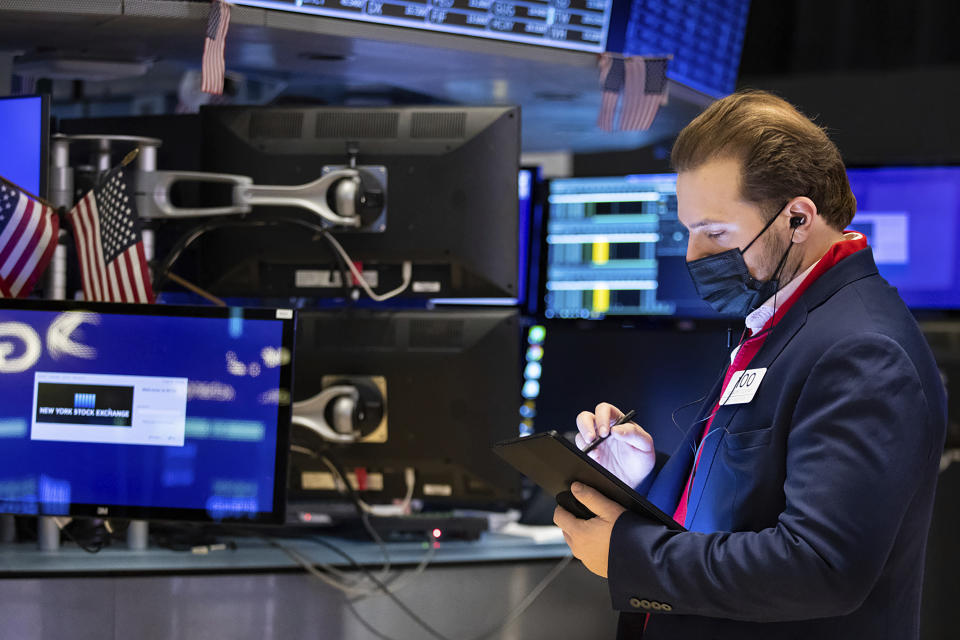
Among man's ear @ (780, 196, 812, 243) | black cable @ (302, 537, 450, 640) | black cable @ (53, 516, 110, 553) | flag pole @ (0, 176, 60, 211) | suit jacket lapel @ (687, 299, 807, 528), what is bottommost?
black cable @ (302, 537, 450, 640)

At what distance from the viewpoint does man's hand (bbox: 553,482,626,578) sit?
1.32 m

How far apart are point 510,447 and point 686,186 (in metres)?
0.40

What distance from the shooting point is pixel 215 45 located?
2166mm

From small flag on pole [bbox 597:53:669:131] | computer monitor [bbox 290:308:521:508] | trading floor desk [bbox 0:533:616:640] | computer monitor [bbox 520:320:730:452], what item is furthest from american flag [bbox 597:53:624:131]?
trading floor desk [bbox 0:533:616:640]

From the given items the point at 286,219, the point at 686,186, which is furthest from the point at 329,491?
the point at 686,186

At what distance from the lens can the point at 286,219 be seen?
210 centimetres

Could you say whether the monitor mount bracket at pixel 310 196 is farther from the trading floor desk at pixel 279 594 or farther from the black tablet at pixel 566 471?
the black tablet at pixel 566 471

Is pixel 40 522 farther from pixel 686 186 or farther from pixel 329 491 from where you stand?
pixel 686 186

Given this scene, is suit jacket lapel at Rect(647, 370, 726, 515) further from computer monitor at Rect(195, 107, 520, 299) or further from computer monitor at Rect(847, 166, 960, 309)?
computer monitor at Rect(847, 166, 960, 309)

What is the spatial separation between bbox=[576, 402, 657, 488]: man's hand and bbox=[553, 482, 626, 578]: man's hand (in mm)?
188

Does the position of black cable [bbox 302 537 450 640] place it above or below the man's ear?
below

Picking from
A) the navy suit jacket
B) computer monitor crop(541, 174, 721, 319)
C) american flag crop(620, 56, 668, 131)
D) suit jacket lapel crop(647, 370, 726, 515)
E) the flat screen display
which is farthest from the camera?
computer monitor crop(541, 174, 721, 319)

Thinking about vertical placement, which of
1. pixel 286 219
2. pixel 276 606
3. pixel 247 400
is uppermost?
pixel 286 219

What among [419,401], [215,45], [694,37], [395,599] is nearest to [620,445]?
[419,401]
